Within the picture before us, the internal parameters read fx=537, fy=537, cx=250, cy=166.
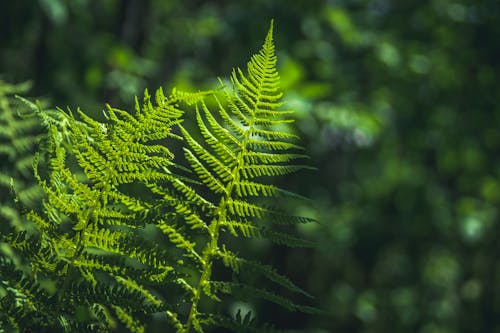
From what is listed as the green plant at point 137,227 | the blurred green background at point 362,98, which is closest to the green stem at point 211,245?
the green plant at point 137,227

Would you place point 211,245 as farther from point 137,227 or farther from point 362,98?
point 362,98

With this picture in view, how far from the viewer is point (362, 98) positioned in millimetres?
2859

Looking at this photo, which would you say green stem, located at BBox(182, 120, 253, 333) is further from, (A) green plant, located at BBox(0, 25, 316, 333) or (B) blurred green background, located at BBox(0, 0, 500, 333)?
(B) blurred green background, located at BBox(0, 0, 500, 333)

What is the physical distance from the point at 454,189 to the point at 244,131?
4.28 m

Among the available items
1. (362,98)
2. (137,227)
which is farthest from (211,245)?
(362,98)

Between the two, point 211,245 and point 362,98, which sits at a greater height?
point 362,98

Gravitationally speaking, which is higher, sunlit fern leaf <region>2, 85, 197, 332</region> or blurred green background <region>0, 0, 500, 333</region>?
blurred green background <region>0, 0, 500, 333</region>

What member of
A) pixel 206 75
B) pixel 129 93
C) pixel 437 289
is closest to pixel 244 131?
pixel 129 93

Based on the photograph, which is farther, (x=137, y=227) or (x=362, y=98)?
(x=362, y=98)

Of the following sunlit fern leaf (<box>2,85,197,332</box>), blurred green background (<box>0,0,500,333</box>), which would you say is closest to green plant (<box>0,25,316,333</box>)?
sunlit fern leaf (<box>2,85,197,332</box>)

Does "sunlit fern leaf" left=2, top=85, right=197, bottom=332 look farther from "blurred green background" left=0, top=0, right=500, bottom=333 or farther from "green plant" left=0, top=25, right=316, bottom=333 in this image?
"blurred green background" left=0, top=0, right=500, bottom=333

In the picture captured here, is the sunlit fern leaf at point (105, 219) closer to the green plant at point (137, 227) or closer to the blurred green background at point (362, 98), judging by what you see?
the green plant at point (137, 227)

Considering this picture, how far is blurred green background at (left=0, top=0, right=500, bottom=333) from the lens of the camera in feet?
7.48

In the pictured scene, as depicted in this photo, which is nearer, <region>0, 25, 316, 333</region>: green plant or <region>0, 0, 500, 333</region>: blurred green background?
<region>0, 25, 316, 333</region>: green plant
